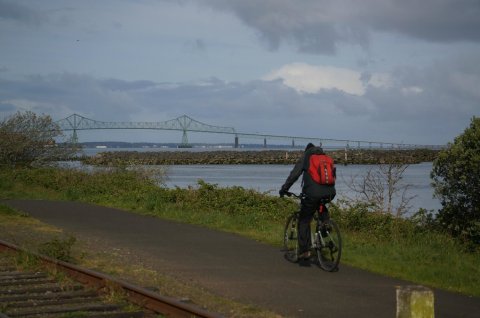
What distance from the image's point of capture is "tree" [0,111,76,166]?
3412cm

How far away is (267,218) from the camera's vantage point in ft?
56.5

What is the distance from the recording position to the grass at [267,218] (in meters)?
10.6

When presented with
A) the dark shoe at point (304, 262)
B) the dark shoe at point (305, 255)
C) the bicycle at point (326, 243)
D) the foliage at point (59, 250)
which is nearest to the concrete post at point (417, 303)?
the bicycle at point (326, 243)

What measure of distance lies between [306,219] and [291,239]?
1.00 metres

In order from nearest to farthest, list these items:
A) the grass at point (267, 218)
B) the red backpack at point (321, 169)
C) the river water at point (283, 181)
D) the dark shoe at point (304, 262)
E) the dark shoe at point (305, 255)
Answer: the red backpack at point (321, 169)
the grass at point (267, 218)
the dark shoe at point (305, 255)
the dark shoe at point (304, 262)
the river water at point (283, 181)

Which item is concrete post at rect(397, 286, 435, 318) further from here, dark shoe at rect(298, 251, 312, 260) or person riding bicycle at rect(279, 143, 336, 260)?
dark shoe at rect(298, 251, 312, 260)

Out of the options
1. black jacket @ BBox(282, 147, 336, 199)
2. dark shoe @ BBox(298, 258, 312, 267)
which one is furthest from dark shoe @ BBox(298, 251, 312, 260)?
black jacket @ BBox(282, 147, 336, 199)

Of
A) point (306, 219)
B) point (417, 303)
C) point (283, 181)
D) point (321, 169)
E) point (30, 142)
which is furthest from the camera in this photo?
point (283, 181)

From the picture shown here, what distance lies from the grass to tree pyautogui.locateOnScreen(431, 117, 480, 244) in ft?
1.22

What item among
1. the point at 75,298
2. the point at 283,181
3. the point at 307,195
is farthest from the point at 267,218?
the point at 283,181

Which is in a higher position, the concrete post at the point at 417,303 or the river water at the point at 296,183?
the concrete post at the point at 417,303

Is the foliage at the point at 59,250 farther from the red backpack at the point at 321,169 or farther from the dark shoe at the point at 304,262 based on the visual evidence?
the red backpack at the point at 321,169

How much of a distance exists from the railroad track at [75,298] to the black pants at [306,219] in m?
3.24

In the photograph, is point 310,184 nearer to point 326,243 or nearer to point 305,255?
Result: point 326,243
